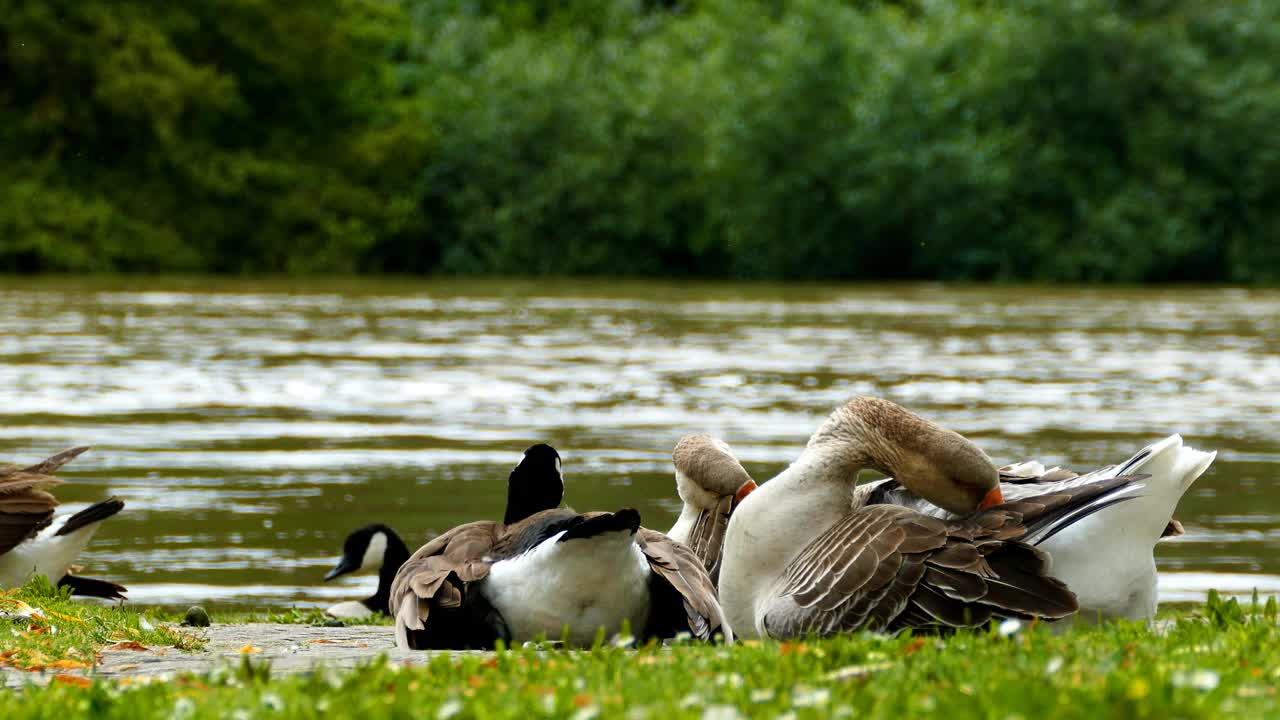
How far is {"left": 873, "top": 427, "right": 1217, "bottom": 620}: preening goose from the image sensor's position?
7125 millimetres

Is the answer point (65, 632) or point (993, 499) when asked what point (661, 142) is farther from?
point (993, 499)

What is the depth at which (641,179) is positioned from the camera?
194 feet

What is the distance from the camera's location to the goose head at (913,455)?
7.57m

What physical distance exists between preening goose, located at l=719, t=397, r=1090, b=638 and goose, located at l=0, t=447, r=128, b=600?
13.7 ft

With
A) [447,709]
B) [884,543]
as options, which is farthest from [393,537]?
[447,709]

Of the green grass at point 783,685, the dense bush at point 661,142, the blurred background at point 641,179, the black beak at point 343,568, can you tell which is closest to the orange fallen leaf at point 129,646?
the green grass at point 783,685

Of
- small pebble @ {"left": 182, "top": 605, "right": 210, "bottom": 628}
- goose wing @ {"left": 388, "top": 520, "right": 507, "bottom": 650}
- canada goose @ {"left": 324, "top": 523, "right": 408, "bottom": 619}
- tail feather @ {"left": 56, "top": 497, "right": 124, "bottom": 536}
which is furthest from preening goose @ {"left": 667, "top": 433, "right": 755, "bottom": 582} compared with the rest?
tail feather @ {"left": 56, "top": 497, "right": 124, "bottom": 536}

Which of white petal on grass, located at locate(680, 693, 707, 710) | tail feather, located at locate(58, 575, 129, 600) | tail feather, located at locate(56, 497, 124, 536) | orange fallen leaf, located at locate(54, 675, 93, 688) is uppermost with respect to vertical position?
white petal on grass, located at locate(680, 693, 707, 710)

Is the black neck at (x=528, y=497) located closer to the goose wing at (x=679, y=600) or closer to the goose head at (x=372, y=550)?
the goose wing at (x=679, y=600)

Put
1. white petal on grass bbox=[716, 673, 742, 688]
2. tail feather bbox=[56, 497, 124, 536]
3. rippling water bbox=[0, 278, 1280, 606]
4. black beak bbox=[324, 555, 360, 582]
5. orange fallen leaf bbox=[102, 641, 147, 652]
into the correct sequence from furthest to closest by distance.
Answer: rippling water bbox=[0, 278, 1280, 606] < black beak bbox=[324, 555, 360, 582] < tail feather bbox=[56, 497, 124, 536] < orange fallen leaf bbox=[102, 641, 147, 652] < white petal on grass bbox=[716, 673, 742, 688]

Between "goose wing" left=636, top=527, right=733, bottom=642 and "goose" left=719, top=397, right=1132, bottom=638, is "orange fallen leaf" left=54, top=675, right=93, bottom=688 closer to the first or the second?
"goose wing" left=636, top=527, right=733, bottom=642

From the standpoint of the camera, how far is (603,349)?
27.8 meters

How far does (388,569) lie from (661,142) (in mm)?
48516

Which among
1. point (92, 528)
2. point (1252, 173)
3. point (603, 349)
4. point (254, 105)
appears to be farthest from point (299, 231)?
point (92, 528)
